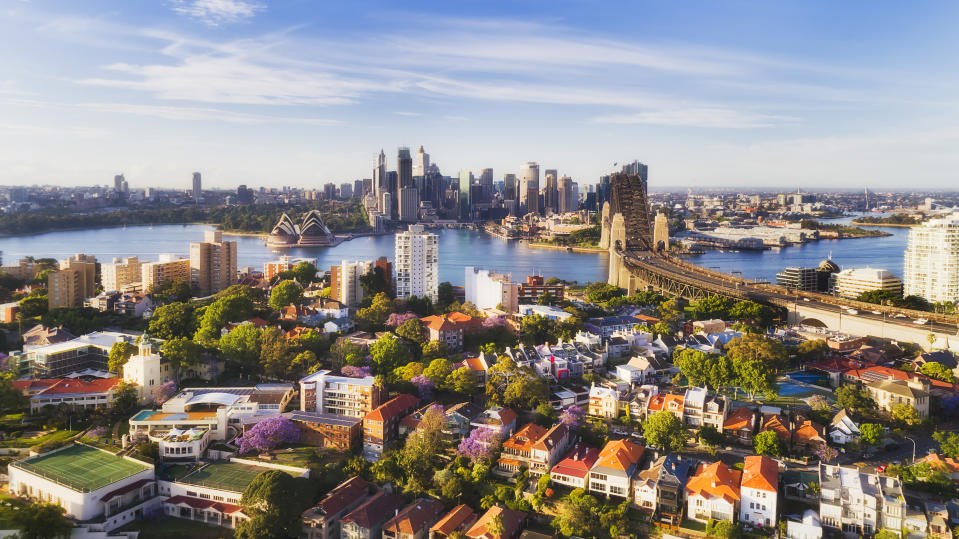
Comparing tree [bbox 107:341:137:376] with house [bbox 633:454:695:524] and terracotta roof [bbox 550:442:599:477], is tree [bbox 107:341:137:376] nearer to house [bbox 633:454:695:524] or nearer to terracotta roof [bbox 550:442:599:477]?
terracotta roof [bbox 550:442:599:477]

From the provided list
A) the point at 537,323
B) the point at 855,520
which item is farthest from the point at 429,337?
the point at 855,520

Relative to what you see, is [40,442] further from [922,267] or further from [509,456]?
[922,267]

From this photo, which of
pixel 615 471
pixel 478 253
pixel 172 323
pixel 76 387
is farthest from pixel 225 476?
pixel 478 253

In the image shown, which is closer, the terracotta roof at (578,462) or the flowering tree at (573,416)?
the terracotta roof at (578,462)

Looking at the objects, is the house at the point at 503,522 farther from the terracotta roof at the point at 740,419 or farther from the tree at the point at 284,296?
the tree at the point at 284,296

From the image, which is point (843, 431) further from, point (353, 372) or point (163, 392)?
point (163, 392)

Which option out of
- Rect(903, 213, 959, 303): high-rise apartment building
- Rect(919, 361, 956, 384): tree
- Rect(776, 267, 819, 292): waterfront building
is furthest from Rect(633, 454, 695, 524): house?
Rect(776, 267, 819, 292): waterfront building

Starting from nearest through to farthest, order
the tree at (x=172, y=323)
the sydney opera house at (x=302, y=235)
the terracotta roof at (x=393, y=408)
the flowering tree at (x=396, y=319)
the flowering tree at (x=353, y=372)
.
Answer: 1. the terracotta roof at (x=393, y=408)
2. the flowering tree at (x=353, y=372)
3. the tree at (x=172, y=323)
4. the flowering tree at (x=396, y=319)
5. the sydney opera house at (x=302, y=235)

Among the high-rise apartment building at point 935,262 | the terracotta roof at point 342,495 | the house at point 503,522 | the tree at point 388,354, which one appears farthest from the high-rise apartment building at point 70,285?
the high-rise apartment building at point 935,262
